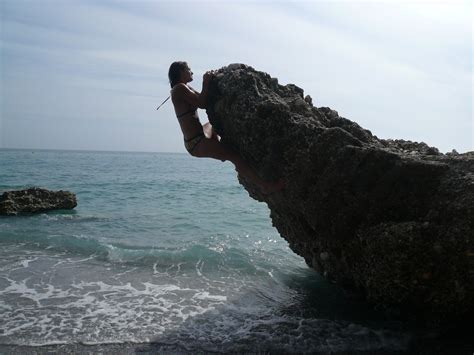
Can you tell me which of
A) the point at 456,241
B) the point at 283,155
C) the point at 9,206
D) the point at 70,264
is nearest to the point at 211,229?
the point at 70,264

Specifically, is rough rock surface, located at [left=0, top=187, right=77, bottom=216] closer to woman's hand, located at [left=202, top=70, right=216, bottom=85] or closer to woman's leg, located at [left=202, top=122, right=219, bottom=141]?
woman's leg, located at [left=202, top=122, right=219, bottom=141]

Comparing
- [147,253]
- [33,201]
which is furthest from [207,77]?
[33,201]

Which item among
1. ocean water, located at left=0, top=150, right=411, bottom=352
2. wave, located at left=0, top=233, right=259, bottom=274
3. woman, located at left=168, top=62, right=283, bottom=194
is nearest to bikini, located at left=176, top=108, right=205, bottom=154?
woman, located at left=168, top=62, right=283, bottom=194

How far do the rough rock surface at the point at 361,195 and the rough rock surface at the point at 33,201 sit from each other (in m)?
11.6

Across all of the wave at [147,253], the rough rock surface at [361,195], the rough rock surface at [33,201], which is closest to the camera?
the rough rock surface at [361,195]

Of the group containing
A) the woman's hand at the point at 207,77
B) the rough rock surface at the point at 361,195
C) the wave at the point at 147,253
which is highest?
the woman's hand at the point at 207,77

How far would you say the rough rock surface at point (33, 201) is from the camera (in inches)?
583

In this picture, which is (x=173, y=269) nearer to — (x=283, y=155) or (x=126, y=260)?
(x=126, y=260)

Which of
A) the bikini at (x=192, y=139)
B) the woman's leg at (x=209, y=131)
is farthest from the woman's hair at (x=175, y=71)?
the woman's leg at (x=209, y=131)

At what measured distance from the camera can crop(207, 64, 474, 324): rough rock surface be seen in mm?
4566

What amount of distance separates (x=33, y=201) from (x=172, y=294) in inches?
420

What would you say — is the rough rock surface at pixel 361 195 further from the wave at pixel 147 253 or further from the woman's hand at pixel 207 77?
the wave at pixel 147 253

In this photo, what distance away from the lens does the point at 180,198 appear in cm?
2333

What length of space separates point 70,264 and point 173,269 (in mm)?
2344
